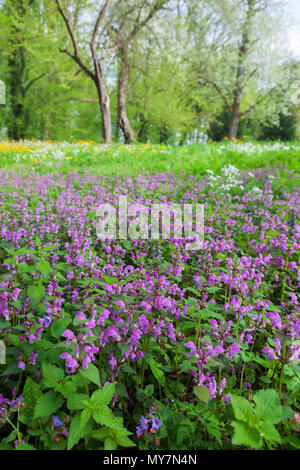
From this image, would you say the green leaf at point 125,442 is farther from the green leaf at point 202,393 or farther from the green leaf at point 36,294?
the green leaf at point 36,294

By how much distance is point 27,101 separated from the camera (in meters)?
28.2

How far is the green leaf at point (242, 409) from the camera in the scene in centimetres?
132

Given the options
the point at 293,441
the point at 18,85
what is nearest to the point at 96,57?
the point at 18,85

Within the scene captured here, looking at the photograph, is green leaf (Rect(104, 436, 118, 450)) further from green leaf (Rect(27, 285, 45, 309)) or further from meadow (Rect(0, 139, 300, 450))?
green leaf (Rect(27, 285, 45, 309))

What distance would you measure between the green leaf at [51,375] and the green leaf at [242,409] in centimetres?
90

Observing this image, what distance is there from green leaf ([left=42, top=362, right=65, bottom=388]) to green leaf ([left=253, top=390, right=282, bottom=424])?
1.01 meters

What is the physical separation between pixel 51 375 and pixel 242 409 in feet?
3.23

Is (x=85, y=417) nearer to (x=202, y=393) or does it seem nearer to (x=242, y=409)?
(x=202, y=393)

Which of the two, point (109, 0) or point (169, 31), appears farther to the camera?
point (169, 31)

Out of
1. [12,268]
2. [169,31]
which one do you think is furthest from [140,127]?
[12,268]

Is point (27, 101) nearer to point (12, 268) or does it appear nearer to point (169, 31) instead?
point (169, 31)

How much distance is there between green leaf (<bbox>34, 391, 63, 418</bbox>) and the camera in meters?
1.42

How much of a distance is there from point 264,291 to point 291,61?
30.3 metres
